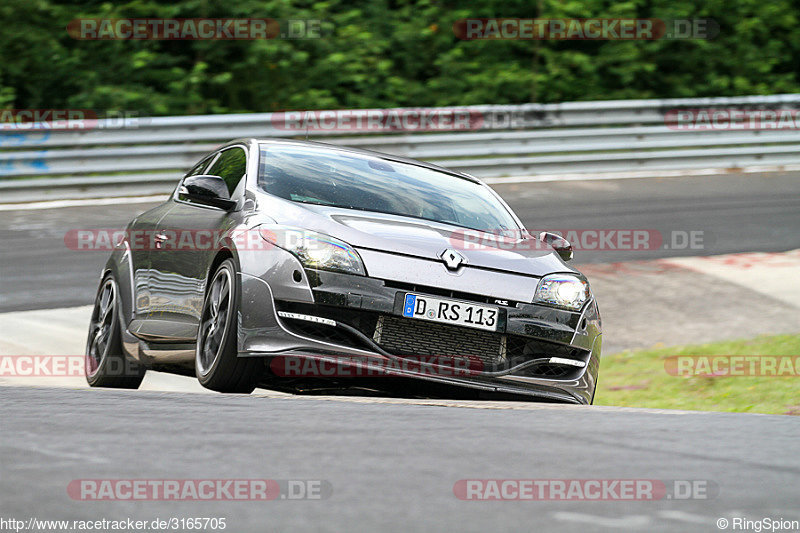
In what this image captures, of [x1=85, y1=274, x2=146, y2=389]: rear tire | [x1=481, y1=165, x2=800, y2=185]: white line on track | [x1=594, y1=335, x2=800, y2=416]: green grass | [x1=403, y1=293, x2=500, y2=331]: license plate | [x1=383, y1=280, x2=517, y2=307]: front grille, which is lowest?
[x1=481, y1=165, x2=800, y2=185]: white line on track

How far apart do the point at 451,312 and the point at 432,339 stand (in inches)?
6.1

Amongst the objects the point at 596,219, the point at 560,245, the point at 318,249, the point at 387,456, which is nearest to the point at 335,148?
the point at 560,245

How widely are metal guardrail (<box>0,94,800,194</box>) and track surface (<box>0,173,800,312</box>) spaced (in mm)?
645

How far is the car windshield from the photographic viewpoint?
6375 millimetres

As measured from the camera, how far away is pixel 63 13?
60.4 ft

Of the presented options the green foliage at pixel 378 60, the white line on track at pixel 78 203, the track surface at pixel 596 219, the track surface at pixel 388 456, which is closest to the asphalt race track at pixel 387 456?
the track surface at pixel 388 456

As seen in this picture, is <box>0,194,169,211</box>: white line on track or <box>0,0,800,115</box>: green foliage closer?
<box>0,194,169,211</box>: white line on track

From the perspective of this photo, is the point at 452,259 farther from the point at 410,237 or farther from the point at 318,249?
the point at 318,249

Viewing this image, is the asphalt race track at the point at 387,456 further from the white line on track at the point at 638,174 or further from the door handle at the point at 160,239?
the white line on track at the point at 638,174

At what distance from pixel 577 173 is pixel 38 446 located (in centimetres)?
1479

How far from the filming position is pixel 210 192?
628cm

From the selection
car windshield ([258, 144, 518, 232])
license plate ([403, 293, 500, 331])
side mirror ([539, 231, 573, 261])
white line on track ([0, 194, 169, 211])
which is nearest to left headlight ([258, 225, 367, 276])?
license plate ([403, 293, 500, 331])

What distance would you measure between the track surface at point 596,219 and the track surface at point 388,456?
227 inches

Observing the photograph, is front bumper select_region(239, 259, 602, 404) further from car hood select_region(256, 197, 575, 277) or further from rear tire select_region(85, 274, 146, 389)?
rear tire select_region(85, 274, 146, 389)
